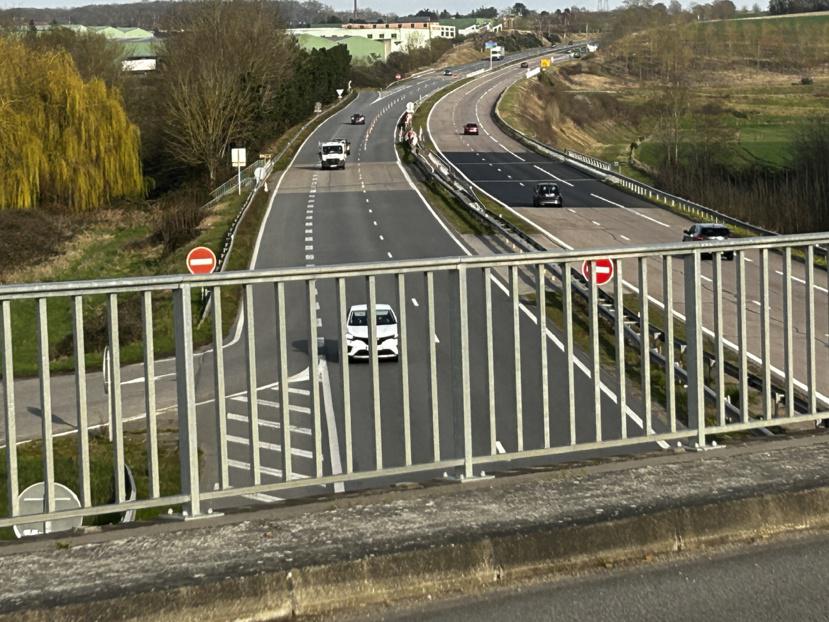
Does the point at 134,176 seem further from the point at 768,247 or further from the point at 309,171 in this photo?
the point at 768,247

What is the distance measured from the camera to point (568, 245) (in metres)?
51.0

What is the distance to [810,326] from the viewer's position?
7.89 m

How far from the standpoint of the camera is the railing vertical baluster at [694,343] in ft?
24.0

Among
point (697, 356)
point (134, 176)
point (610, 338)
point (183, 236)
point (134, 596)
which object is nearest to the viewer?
point (134, 596)

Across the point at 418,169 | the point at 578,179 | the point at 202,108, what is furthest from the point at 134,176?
the point at 578,179

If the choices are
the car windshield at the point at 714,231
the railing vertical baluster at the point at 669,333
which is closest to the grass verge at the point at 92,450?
the railing vertical baluster at the point at 669,333

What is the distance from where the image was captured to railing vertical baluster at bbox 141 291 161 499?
19.9ft

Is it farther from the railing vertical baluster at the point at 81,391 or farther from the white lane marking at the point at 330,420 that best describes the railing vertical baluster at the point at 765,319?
the white lane marking at the point at 330,420

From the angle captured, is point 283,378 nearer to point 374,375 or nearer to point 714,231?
point 374,375

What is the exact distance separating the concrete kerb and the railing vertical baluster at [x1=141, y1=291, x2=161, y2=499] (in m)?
0.42

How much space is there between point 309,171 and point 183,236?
95.5ft

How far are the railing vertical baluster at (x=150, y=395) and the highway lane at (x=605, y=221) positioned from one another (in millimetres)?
12517

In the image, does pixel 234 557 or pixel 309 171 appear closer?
pixel 234 557

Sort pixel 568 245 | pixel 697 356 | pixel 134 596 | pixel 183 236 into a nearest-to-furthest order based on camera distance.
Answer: pixel 134 596, pixel 697 356, pixel 568 245, pixel 183 236
